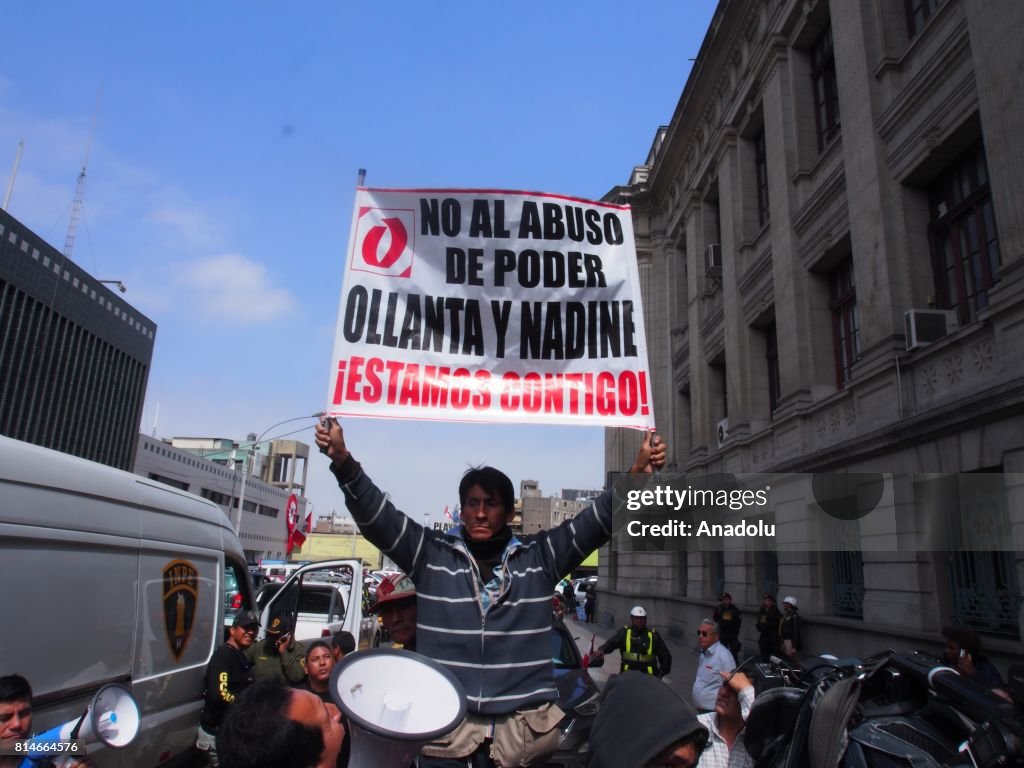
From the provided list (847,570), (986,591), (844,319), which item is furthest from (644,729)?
(844,319)

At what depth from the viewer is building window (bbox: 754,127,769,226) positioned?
19875 millimetres

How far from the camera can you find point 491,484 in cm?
302

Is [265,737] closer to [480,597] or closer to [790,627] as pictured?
[480,597]

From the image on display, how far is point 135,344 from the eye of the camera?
94.6 metres

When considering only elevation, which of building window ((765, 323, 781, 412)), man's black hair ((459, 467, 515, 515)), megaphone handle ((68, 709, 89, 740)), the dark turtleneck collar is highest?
building window ((765, 323, 781, 412))

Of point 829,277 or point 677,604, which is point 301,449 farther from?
point 829,277

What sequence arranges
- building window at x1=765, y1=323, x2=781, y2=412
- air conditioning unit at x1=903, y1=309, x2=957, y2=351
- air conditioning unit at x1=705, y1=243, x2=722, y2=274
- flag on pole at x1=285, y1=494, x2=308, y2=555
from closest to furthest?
1. air conditioning unit at x1=903, y1=309, x2=957, y2=351
2. building window at x1=765, y1=323, x2=781, y2=412
3. flag on pole at x1=285, y1=494, x2=308, y2=555
4. air conditioning unit at x1=705, y1=243, x2=722, y2=274

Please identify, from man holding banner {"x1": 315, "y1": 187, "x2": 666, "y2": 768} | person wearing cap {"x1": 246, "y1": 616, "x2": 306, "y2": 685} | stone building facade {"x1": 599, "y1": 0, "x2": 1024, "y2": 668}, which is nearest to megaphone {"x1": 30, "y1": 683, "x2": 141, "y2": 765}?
man holding banner {"x1": 315, "y1": 187, "x2": 666, "y2": 768}

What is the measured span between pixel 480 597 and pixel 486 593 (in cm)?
4

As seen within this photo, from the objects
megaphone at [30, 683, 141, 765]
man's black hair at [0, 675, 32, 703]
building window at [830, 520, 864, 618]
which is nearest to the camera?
megaphone at [30, 683, 141, 765]

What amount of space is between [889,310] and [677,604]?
1423cm

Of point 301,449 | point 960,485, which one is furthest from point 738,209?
point 301,449

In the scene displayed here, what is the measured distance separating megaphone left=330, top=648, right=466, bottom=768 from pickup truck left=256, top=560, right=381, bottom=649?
28.2ft

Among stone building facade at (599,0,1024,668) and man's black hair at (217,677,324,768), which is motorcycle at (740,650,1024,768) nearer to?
man's black hair at (217,677,324,768)
